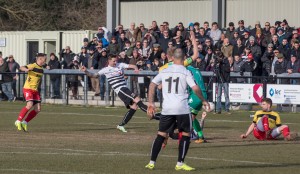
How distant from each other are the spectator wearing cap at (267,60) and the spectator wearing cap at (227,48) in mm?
1303

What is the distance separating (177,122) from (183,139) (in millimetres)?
281

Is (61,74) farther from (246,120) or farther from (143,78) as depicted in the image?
(246,120)

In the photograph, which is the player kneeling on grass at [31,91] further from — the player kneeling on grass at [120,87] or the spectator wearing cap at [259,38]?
the spectator wearing cap at [259,38]

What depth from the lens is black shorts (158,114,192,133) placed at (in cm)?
1449

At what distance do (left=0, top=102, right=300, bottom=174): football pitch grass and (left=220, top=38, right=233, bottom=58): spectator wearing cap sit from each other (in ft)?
21.7

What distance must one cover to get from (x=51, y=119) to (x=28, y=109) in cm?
453

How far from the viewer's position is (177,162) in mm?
14586

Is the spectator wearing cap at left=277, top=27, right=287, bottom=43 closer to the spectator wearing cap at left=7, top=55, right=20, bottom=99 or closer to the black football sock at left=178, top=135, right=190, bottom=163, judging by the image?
the spectator wearing cap at left=7, top=55, right=20, bottom=99

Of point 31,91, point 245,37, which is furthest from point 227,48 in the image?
point 31,91

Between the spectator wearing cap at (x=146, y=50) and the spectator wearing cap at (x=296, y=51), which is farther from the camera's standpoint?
the spectator wearing cap at (x=146, y=50)

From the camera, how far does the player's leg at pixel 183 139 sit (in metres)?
14.4

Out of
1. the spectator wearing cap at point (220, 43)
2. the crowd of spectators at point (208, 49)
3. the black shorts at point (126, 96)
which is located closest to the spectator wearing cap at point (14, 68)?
the crowd of spectators at point (208, 49)

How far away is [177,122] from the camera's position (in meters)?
14.5

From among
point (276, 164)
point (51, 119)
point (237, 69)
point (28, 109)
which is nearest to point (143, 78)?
point (237, 69)
